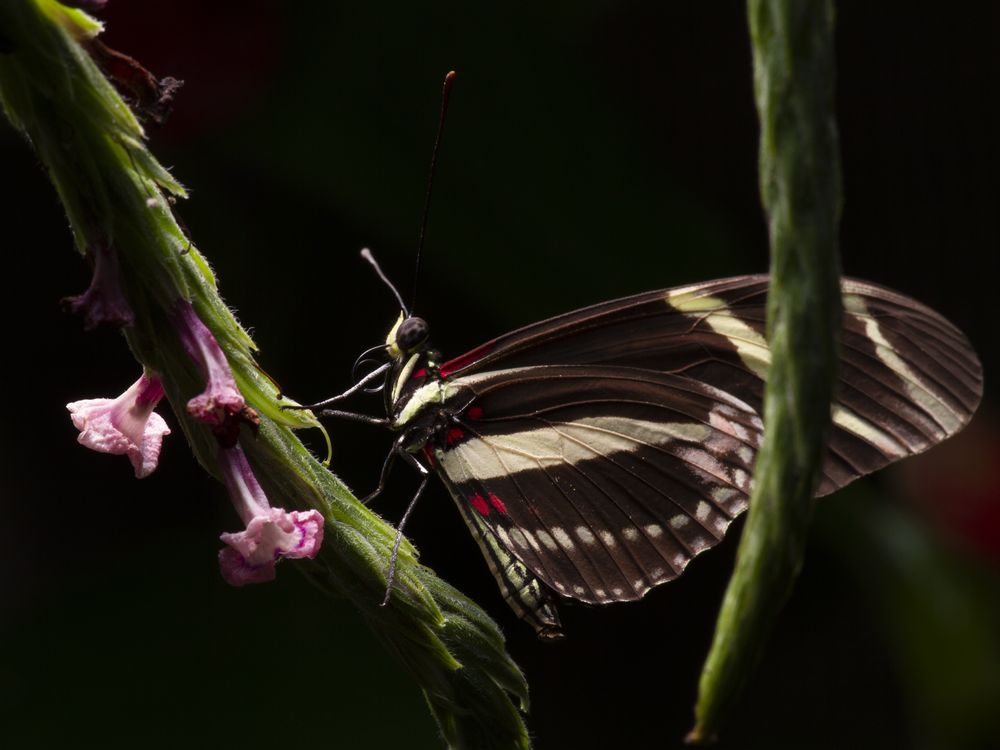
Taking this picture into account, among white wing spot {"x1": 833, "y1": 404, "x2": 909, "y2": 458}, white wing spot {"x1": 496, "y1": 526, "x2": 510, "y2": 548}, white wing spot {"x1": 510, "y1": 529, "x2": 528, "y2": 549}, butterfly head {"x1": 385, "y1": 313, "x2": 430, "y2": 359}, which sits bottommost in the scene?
white wing spot {"x1": 510, "y1": 529, "x2": 528, "y2": 549}

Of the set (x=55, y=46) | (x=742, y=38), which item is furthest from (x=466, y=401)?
(x=742, y=38)

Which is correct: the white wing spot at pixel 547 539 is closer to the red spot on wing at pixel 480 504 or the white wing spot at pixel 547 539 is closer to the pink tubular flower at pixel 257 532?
the red spot on wing at pixel 480 504

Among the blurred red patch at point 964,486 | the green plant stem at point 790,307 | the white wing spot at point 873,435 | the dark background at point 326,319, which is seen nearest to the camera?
the green plant stem at point 790,307

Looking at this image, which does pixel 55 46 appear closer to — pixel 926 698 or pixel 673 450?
pixel 673 450

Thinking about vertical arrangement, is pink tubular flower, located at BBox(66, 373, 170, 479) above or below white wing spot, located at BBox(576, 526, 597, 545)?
above

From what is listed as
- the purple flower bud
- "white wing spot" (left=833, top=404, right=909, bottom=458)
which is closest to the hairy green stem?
the purple flower bud

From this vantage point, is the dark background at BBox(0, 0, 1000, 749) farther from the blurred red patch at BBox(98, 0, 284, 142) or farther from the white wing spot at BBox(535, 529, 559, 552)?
the white wing spot at BBox(535, 529, 559, 552)

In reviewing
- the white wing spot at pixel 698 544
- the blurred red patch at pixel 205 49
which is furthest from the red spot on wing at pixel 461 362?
the blurred red patch at pixel 205 49

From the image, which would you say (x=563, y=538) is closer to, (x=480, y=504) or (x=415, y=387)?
(x=480, y=504)
